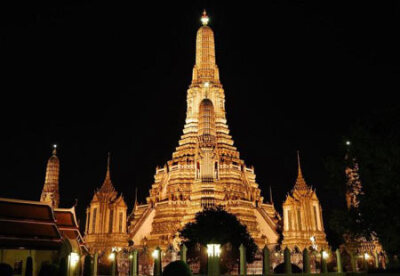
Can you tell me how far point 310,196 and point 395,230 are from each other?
41.4 meters

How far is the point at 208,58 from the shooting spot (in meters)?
72.7

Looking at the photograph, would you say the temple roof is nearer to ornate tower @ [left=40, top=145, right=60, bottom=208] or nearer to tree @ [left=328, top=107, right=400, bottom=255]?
tree @ [left=328, top=107, right=400, bottom=255]

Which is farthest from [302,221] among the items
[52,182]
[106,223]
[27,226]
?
[27,226]

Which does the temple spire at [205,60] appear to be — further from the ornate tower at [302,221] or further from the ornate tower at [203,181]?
the ornate tower at [302,221]

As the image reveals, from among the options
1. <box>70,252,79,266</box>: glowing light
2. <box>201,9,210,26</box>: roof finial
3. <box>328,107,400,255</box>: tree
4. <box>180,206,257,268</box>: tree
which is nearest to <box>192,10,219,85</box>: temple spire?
<box>201,9,210,26</box>: roof finial

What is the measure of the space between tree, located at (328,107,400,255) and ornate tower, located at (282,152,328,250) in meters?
35.4

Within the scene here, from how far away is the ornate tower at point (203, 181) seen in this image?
5670cm

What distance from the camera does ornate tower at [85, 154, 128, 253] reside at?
57475 mm

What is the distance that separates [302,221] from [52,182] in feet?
123

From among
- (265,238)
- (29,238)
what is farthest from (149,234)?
(29,238)

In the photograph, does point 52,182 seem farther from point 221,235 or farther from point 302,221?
point 221,235

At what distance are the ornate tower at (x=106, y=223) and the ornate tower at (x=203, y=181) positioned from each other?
362cm

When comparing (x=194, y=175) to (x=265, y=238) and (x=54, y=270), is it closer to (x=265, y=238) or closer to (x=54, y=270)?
(x=265, y=238)

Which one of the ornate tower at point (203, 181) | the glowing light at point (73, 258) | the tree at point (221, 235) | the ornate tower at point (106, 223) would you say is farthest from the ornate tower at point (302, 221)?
the glowing light at point (73, 258)
